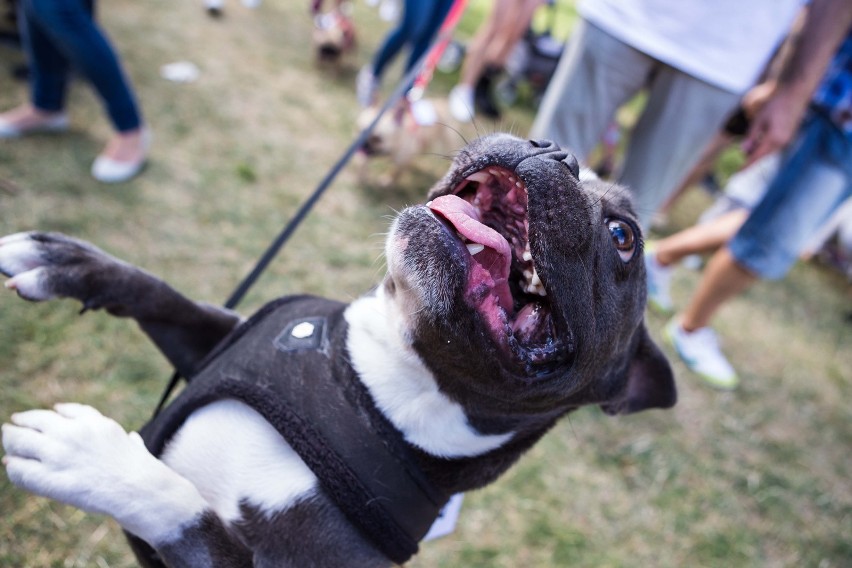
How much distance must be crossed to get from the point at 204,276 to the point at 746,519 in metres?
3.81

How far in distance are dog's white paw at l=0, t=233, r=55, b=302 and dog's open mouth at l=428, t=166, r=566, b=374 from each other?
125cm

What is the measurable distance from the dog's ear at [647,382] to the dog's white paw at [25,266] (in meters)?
2.01

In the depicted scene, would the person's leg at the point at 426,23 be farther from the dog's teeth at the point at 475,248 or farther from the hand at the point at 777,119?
the dog's teeth at the point at 475,248

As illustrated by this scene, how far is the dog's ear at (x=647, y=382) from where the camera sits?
2215 millimetres

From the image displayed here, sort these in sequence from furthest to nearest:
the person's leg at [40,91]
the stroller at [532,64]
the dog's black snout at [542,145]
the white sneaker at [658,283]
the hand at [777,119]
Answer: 1. the stroller at [532,64]
2. the white sneaker at [658,283]
3. the person's leg at [40,91]
4. the hand at [777,119]
5. the dog's black snout at [542,145]

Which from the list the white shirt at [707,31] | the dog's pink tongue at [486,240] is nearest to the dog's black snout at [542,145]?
the dog's pink tongue at [486,240]

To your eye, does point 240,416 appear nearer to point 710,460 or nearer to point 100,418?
point 100,418

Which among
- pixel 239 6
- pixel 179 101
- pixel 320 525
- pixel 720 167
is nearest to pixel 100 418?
pixel 320 525

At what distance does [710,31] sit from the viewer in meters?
3.07

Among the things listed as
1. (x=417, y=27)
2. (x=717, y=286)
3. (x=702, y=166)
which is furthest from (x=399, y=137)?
(x=702, y=166)

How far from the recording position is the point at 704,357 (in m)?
4.64

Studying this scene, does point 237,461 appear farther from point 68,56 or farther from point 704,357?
point 704,357

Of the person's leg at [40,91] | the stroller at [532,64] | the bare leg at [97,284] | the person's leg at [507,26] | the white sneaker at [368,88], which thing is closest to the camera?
the bare leg at [97,284]

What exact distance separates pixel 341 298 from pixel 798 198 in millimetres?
3070
